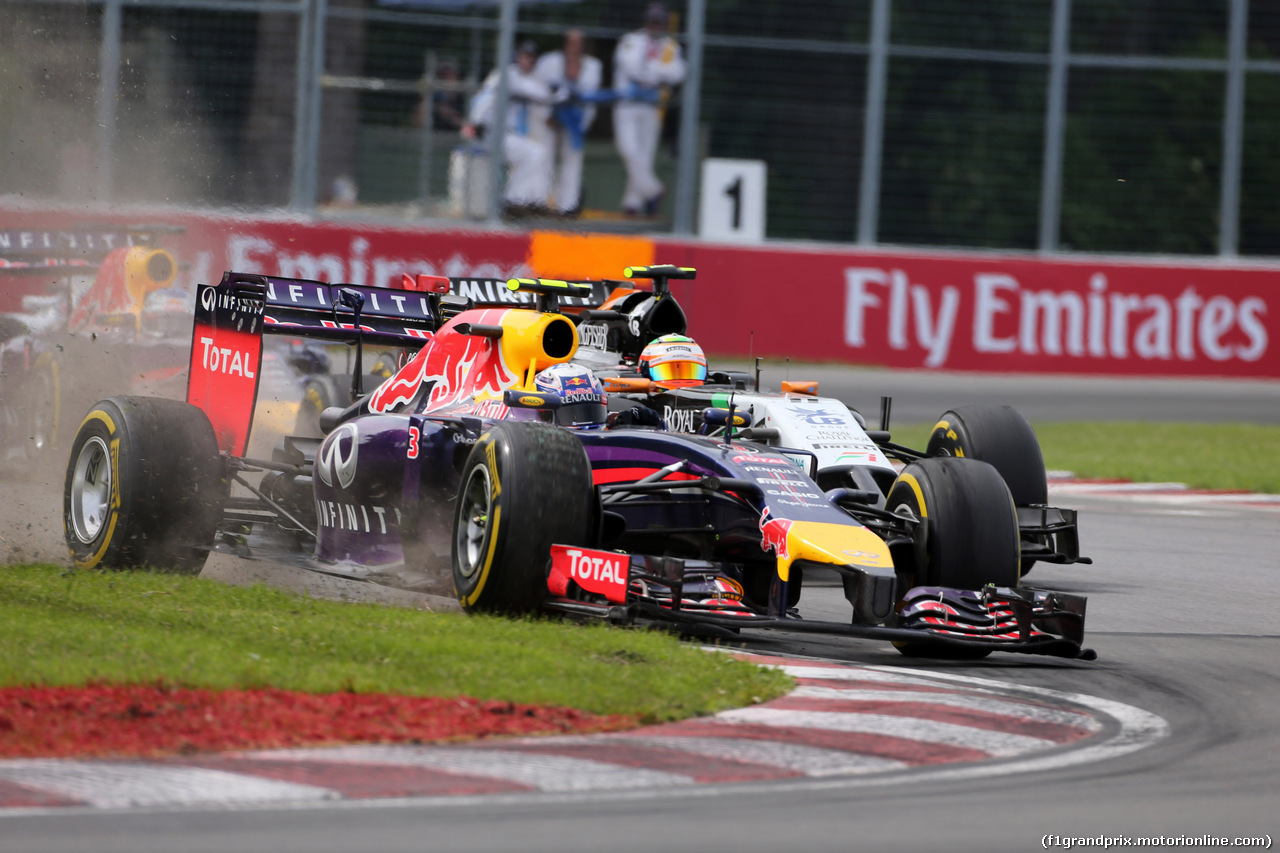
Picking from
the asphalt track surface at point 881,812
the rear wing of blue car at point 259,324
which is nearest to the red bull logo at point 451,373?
the rear wing of blue car at point 259,324

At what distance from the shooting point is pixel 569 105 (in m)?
22.7

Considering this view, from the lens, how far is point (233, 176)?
866 inches

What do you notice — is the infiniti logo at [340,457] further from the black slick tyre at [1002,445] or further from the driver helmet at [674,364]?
the black slick tyre at [1002,445]

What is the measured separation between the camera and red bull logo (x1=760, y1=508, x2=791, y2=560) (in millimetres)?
7621

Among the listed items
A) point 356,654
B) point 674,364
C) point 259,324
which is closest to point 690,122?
point 674,364

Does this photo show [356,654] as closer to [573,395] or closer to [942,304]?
[573,395]

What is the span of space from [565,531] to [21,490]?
561 centimetres

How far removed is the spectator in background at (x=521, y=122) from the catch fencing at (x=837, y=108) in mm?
249

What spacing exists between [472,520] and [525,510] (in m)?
0.58

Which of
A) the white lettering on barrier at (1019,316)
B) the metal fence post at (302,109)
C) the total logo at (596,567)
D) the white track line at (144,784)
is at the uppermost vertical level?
the metal fence post at (302,109)

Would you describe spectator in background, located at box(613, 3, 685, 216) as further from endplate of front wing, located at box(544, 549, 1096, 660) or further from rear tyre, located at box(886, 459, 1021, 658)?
endplate of front wing, located at box(544, 549, 1096, 660)

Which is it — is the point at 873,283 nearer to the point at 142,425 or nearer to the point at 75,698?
the point at 142,425

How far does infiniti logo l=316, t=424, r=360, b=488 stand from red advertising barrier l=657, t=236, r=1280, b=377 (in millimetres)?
12545

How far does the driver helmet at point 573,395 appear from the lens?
8.88 m
